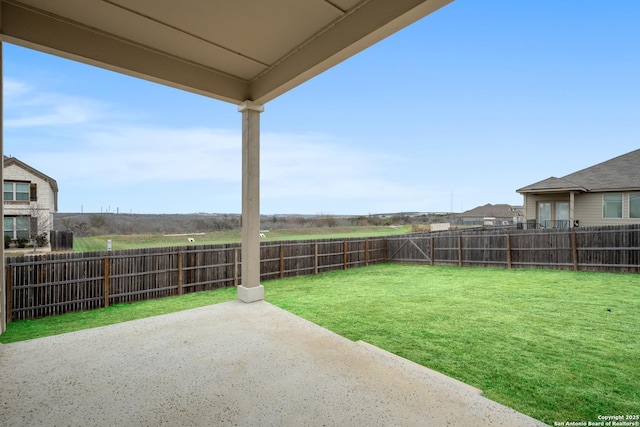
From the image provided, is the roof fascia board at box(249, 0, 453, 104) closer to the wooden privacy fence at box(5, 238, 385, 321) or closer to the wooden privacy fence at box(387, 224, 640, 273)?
the wooden privacy fence at box(5, 238, 385, 321)

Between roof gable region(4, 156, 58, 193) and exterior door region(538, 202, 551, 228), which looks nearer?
roof gable region(4, 156, 58, 193)

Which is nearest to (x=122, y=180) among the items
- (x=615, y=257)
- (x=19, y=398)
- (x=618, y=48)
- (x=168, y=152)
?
(x=168, y=152)

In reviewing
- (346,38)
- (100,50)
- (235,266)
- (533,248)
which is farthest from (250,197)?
(533,248)

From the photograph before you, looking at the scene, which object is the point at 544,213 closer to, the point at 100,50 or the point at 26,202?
the point at 100,50

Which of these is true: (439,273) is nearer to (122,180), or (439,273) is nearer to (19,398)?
(19,398)

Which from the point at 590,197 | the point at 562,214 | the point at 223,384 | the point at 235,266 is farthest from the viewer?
the point at 562,214

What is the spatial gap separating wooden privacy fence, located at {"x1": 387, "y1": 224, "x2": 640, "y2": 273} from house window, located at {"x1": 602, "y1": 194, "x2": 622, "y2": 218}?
552 cm

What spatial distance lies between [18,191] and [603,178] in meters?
20.5

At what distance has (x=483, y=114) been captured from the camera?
1980 centimetres

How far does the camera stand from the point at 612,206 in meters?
12.0

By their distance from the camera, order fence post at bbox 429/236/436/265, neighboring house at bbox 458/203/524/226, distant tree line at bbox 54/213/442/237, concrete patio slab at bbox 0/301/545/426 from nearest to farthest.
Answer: concrete patio slab at bbox 0/301/545/426
distant tree line at bbox 54/213/442/237
fence post at bbox 429/236/436/265
neighboring house at bbox 458/203/524/226

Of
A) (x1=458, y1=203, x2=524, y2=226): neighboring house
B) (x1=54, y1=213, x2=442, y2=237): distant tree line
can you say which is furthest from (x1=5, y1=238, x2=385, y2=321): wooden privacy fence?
(x1=458, y1=203, x2=524, y2=226): neighboring house

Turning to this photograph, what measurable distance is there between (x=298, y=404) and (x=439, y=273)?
761cm

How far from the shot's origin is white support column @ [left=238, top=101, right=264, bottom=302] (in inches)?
169
